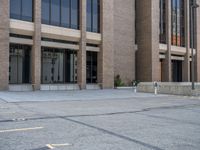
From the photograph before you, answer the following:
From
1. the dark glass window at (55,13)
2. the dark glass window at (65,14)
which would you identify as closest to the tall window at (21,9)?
the dark glass window at (55,13)

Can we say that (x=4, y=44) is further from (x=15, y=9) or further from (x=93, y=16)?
(x=93, y=16)

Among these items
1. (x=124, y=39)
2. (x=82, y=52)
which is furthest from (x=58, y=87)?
(x=124, y=39)

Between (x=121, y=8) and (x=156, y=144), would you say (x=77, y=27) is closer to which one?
(x=121, y=8)

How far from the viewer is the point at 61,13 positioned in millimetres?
32594

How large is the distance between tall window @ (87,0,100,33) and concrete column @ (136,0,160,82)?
9.47 m

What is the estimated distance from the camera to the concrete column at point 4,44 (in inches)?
1039

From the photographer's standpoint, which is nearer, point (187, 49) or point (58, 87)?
point (58, 87)

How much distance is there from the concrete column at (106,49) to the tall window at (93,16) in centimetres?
55

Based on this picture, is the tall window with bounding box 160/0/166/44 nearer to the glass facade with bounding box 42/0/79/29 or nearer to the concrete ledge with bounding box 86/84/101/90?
the concrete ledge with bounding box 86/84/101/90

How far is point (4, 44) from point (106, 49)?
13.0 metres

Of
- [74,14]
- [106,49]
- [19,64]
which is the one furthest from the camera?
[106,49]

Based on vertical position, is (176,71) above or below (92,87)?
above

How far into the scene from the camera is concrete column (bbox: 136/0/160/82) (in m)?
41.4

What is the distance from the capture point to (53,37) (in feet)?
104
